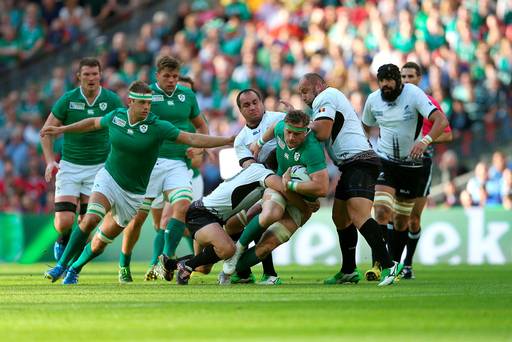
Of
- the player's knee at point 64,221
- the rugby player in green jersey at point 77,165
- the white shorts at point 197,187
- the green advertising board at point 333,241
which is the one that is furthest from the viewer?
the green advertising board at point 333,241

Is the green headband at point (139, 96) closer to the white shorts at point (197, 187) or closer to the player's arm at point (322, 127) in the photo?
the player's arm at point (322, 127)

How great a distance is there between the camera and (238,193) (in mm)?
13898

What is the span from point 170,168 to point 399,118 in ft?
9.05

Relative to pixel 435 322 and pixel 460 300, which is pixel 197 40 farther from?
pixel 435 322

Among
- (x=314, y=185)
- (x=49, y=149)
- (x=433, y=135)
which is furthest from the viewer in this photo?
(x=49, y=149)

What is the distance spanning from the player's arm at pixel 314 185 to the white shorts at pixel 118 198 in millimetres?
1980

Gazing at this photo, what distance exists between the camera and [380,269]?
→ 13781 mm

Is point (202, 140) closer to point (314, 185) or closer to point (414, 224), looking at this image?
point (314, 185)

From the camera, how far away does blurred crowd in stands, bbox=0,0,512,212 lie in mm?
23781

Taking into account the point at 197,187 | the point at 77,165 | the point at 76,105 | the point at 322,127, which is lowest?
the point at 197,187

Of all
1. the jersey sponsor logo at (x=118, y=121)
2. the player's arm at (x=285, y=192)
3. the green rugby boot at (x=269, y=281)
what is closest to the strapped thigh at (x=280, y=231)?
the player's arm at (x=285, y=192)

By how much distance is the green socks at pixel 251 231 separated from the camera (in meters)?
13.5

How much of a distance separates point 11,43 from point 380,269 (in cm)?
1892

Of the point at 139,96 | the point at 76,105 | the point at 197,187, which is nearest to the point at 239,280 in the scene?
the point at 139,96
